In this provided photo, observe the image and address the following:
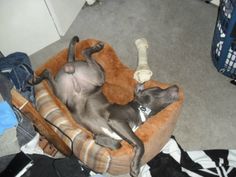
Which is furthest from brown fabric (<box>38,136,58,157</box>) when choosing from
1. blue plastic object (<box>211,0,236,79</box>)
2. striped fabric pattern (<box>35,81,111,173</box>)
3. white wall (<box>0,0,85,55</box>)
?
blue plastic object (<box>211,0,236,79</box>)

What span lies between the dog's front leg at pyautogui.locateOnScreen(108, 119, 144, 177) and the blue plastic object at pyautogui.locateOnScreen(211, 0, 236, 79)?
34.2 inches

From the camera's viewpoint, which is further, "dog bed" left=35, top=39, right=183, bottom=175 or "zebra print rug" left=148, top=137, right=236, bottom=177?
"zebra print rug" left=148, top=137, right=236, bottom=177

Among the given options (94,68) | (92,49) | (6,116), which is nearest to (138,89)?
(94,68)

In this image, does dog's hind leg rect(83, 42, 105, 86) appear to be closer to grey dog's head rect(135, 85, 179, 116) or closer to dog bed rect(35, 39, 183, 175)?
dog bed rect(35, 39, 183, 175)

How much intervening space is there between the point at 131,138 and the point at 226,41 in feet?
3.01

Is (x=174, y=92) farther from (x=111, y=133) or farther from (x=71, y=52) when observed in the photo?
(x=71, y=52)

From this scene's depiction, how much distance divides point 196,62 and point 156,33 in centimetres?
45

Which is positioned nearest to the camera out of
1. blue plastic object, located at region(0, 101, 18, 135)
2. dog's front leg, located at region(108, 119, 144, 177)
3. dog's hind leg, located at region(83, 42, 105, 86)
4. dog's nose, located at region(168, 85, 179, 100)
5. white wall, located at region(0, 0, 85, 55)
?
blue plastic object, located at region(0, 101, 18, 135)

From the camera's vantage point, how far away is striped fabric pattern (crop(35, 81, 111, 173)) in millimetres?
1837

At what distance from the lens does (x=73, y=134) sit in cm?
187

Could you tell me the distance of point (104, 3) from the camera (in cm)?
312

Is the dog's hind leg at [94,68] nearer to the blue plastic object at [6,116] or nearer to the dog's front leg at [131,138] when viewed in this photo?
the dog's front leg at [131,138]

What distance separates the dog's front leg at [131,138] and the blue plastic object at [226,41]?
0.87 metres

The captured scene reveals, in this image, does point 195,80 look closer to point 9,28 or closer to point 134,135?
point 134,135
